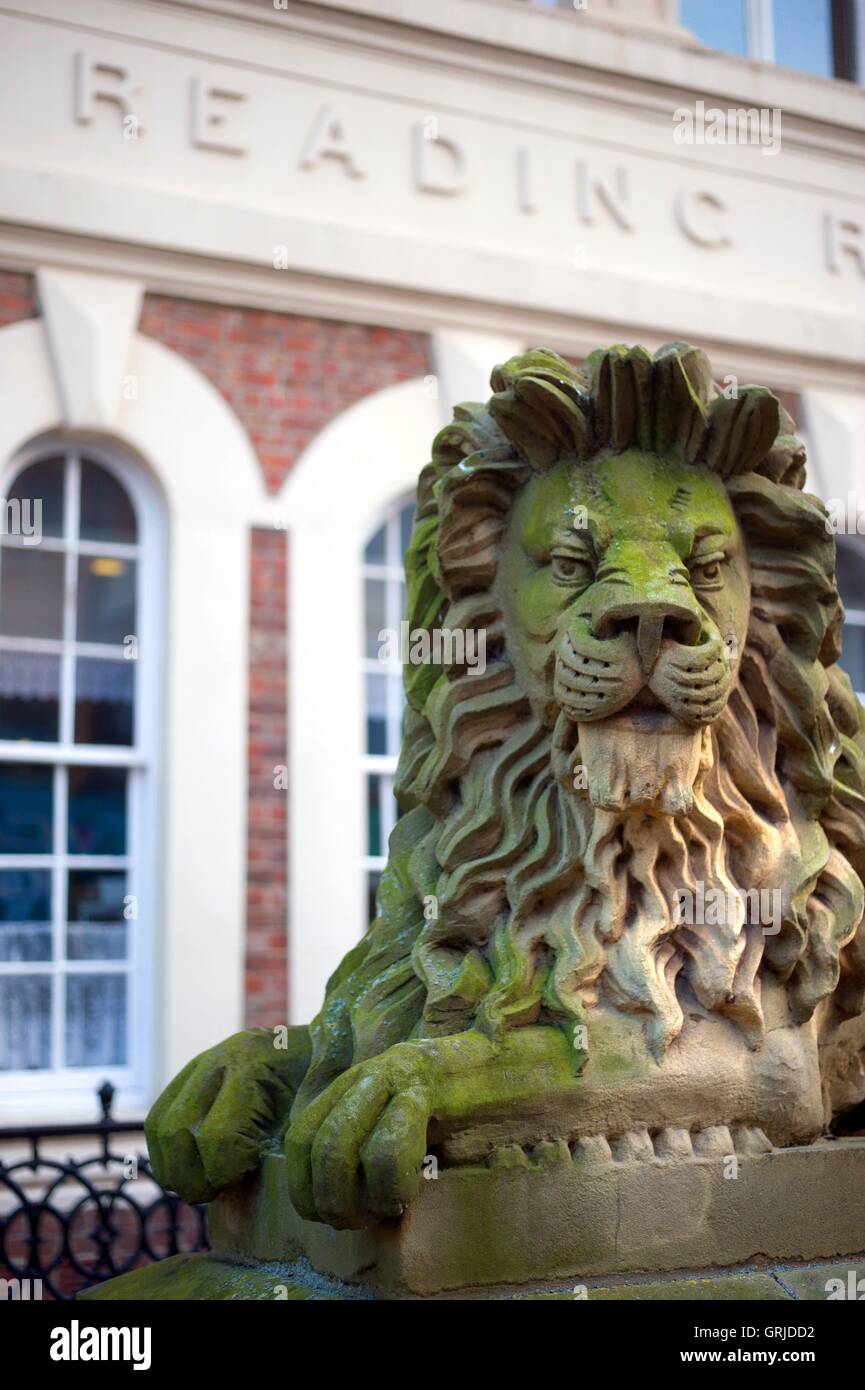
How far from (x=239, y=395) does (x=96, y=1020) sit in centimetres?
304

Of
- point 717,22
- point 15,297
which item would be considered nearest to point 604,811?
point 15,297

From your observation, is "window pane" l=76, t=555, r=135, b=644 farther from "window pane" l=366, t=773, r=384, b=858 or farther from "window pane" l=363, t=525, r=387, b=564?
"window pane" l=366, t=773, r=384, b=858

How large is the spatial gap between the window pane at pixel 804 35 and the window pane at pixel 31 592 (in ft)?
17.9

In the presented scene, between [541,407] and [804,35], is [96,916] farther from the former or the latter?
[804,35]

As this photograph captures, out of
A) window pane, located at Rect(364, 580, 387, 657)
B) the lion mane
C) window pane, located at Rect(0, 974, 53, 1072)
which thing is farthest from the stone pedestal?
window pane, located at Rect(364, 580, 387, 657)

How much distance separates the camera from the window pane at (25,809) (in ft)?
24.3

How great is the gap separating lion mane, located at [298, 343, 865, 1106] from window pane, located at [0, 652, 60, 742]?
493 cm

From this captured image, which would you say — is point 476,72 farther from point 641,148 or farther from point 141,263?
point 141,263

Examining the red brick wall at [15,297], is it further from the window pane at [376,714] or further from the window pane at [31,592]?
the window pane at [376,714]

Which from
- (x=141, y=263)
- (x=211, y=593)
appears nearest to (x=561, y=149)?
(x=141, y=263)

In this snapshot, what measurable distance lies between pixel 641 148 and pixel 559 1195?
25.3ft

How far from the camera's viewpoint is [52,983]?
7.38 metres

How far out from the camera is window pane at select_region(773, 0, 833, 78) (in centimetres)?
992

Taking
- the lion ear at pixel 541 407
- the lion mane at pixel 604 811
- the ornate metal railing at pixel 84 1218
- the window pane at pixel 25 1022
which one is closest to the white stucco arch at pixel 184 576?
the window pane at pixel 25 1022
